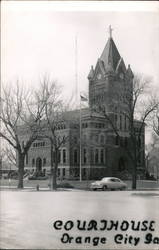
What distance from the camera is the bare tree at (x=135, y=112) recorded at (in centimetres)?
254

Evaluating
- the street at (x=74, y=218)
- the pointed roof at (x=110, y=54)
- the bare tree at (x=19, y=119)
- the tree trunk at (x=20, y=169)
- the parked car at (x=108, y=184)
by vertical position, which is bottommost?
the street at (x=74, y=218)

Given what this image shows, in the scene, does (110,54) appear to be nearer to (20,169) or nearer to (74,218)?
(20,169)

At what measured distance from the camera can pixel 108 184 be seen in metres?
2.39

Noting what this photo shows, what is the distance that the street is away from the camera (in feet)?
7.18

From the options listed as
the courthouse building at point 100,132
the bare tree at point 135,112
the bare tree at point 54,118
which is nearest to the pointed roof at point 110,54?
the courthouse building at point 100,132

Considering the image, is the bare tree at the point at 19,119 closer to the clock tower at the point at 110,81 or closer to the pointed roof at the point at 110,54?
the clock tower at the point at 110,81

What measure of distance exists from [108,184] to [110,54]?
834 millimetres

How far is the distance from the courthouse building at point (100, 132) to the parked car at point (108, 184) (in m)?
0.04

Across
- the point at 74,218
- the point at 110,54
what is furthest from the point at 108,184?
the point at 110,54

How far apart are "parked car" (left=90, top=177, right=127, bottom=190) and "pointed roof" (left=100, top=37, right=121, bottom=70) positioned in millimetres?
734

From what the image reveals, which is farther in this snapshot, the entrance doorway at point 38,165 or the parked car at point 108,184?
the entrance doorway at point 38,165

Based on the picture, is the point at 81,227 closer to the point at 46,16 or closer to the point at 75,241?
the point at 75,241

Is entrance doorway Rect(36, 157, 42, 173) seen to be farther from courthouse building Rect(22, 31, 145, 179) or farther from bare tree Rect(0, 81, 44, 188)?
bare tree Rect(0, 81, 44, 188)

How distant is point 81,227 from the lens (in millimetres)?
2301
